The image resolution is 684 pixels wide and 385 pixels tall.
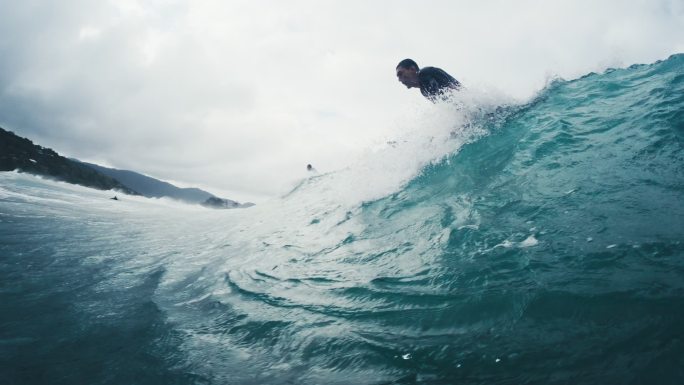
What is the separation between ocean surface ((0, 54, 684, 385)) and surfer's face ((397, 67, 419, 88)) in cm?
259

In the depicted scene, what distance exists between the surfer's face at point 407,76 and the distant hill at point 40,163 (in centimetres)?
3971

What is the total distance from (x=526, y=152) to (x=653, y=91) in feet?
11.9

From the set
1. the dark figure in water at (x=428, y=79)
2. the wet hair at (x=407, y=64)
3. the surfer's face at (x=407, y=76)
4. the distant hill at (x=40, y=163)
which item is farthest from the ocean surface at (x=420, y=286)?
the distant hill at (x=40, y=163)

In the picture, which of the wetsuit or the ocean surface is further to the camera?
the wetsuit

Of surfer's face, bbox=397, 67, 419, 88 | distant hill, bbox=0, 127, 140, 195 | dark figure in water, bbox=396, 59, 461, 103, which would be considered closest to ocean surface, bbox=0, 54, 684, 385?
dark figure in water, bbox=396, 59, 461, 103

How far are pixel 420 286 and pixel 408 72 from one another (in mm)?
6098

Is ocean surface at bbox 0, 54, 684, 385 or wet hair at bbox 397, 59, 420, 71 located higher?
wet hair at bbox 397, 59, 420, 71

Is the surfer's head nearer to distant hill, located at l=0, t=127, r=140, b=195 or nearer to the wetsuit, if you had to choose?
the wetsuit

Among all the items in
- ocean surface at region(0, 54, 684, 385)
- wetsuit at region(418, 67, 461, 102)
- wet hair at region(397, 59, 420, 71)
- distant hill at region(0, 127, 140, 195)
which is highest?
wet hair at region(397, 59, 420, 71)

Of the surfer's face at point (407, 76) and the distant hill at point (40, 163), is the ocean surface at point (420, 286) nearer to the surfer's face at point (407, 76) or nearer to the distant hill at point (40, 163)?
the surfer's face at point (407, 76)

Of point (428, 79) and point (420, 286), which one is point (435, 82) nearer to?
point (428, 79)

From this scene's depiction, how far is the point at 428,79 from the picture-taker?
7840 mm

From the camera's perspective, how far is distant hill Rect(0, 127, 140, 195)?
35812 mm

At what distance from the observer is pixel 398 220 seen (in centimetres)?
554
